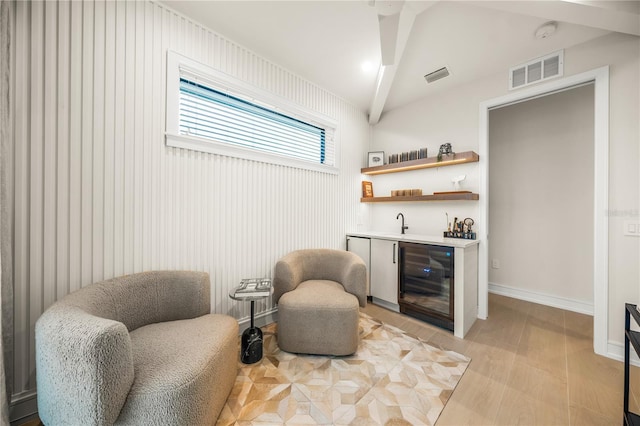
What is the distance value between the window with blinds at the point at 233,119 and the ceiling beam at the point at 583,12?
1924mm

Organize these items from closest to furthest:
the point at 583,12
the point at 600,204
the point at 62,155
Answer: the point at 62,155, the point at 583,12, the point at 600,204

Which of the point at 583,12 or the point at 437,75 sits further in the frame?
the point at 437,75

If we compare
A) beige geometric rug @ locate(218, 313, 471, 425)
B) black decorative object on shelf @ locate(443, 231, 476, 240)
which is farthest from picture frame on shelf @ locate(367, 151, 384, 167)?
beige geometric rug @ locate(218, 313, 471, 425)

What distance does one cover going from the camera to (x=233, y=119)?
Answer: 2.21 metres

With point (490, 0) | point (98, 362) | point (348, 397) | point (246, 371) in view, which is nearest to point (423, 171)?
point (490, 0)

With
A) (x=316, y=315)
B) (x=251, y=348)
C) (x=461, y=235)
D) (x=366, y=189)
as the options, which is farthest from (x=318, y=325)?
(x=366, y=189)

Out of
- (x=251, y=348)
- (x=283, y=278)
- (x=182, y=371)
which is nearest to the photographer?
(x=182, y=371)

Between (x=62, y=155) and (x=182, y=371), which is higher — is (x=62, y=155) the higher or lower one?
the higher one

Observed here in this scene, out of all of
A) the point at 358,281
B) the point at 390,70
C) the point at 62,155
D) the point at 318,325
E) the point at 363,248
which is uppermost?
the point at 390,70

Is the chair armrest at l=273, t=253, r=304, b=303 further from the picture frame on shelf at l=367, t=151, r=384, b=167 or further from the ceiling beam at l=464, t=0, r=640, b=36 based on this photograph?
the ceiling beam at l=464, t=0, r=640, b=36

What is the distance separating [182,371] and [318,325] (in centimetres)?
102

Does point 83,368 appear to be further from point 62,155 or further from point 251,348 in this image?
point 62,155

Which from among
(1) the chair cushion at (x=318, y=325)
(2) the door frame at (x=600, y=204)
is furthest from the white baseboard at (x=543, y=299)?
(1) the chair cushion at (x=318, y=325)

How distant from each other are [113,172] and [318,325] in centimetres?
191
